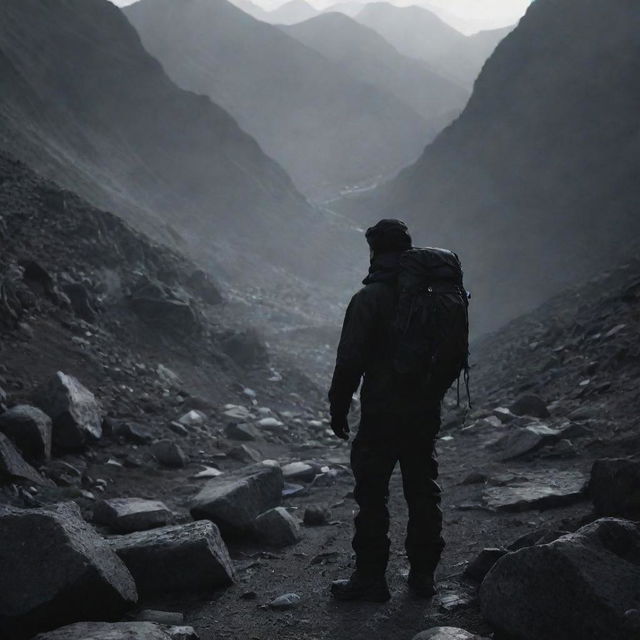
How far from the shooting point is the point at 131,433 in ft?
20.4

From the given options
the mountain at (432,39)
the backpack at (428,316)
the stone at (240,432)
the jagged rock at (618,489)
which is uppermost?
the mountain at (432,39)

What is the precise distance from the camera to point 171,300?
35.9 feet

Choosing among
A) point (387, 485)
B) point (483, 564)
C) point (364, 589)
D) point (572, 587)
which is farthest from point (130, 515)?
point (572, 587)

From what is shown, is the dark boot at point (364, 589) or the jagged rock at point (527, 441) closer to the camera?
the dark boot at point (364, 589)

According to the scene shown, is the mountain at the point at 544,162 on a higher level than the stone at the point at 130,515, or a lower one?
higher

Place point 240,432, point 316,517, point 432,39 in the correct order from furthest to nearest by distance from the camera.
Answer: point 432,39
point 240,432
point 316,517

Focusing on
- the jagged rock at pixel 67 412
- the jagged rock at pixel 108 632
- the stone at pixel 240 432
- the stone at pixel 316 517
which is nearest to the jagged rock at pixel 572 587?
the jagged rock at pixel 108 632

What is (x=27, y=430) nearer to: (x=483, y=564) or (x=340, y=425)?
(x=340, y=425)

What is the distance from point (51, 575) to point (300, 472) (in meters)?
3.87

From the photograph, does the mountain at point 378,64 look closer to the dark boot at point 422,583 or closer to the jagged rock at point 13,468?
the jagged rock at point 13,468

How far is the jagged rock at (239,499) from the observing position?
3863 millimetres

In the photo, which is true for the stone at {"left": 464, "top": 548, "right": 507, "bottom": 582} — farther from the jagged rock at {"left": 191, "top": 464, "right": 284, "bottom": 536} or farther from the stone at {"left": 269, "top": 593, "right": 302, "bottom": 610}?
the jagged rock at {"left": 191, "top": 464, "right": 284, "bottom": 536}

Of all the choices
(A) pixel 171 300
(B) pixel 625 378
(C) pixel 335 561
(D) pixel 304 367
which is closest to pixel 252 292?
(D) pixel 304 367

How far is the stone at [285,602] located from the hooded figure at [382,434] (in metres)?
0.20
